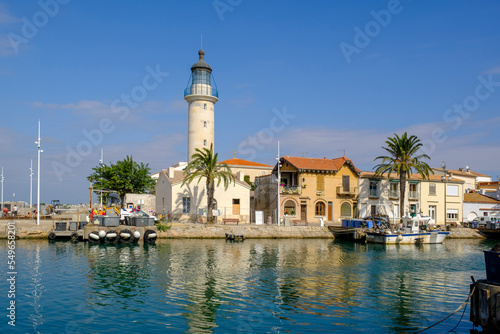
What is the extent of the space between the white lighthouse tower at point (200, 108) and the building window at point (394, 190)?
26515mm

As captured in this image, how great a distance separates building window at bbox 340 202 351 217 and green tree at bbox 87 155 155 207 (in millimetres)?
27663

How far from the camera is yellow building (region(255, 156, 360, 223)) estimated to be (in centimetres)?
5219

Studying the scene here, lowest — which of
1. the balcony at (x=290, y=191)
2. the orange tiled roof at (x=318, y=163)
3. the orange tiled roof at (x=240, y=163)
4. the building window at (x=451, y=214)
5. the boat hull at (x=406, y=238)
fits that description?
the boat hull at (x=406, y=238)

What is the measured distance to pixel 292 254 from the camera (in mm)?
31234

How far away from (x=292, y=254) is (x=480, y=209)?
4263 cm

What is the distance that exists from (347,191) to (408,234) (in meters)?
13.1

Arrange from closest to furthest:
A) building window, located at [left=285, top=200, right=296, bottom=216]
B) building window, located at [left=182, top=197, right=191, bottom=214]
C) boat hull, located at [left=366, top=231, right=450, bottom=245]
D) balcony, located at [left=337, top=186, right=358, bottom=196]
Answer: boat hull, located at [left=366, top=231, right=450, bottom=245]
building window, located at [left=182, top=197, right=191, bottom=214]
building window, located at [left=285, top=200, right=296, bottom=216]
balcony, located at [left=337, top=186, right=358, bottom=196]

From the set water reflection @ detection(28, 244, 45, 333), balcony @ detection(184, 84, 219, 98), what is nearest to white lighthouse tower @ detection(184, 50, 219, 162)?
balcony @ detection(184, 84, 219, 98)

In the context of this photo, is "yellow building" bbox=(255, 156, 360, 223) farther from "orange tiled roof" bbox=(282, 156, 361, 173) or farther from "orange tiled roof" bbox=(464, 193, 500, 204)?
"orange tiled roof" bbox=(464, 193, 500, 204)

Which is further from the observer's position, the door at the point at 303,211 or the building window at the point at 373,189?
the building window at the point at 373,189

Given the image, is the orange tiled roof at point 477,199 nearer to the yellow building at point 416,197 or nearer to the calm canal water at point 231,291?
the yellow building at point 416,197

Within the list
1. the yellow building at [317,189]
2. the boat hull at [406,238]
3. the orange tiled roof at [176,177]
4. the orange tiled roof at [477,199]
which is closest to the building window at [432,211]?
the orange tiled roof at [477,199]

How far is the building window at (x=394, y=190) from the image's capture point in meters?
57.1

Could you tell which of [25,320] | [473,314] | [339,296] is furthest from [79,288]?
[473,314]
